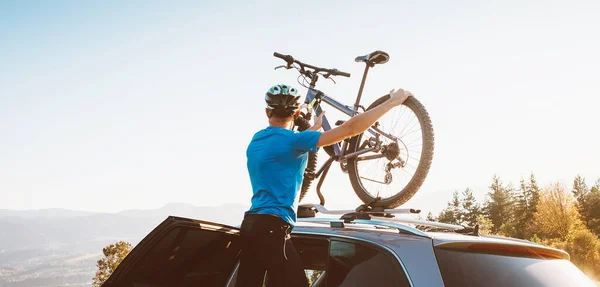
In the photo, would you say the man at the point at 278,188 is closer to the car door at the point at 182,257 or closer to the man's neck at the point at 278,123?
the man's neck at the point at 278,123

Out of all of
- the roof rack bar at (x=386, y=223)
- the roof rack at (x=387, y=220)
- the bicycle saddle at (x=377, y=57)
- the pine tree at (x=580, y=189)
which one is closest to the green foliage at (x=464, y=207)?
the pine tree at (x=580, y=189)

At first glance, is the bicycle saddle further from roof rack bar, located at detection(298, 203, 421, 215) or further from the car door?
the car door

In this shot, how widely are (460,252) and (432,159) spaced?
2.35 meters

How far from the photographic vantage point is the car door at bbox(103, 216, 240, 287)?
3.09 meters

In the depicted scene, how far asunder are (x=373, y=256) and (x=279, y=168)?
3.06ft

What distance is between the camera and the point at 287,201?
3234mm

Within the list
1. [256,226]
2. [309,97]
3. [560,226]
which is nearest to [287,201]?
[256,226]

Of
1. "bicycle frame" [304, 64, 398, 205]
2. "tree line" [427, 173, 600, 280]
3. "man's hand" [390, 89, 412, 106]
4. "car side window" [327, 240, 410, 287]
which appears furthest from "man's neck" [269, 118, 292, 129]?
"tree line" [427, 173, 600, 280]

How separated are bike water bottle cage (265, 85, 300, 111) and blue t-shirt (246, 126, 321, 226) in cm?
22

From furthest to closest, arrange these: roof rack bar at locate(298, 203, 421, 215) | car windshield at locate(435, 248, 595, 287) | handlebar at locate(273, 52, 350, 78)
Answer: handlebar at locate(273, 52, 350, 78), roof rack bar at locate(298, 203, 421, 215), car windshield at locate(435, 248, 595, 287)

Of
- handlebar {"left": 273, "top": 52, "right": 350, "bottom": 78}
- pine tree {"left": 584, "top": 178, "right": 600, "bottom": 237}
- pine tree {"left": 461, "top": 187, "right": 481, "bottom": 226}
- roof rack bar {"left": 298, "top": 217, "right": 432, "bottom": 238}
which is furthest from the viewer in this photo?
pine tree {"left": 461, "top": 187, "right": 481, "bottom": 226}

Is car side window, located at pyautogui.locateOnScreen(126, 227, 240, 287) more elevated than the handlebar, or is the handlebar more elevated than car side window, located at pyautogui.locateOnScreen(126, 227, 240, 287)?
the handlebar

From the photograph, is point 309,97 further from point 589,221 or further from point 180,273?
point 589,221

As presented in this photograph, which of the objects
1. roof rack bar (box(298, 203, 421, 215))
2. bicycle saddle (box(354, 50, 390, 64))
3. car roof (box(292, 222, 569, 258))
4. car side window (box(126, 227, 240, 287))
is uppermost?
bicycle saddle (box(354, 50, 390, 64))
